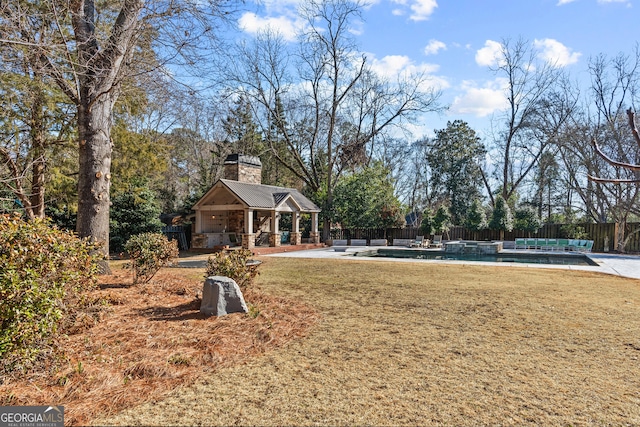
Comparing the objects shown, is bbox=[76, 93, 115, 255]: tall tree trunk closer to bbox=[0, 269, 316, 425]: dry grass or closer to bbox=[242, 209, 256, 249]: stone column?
bbox=[0, 269, 316, 425]: dry grass

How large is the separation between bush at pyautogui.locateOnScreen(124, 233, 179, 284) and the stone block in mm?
2077

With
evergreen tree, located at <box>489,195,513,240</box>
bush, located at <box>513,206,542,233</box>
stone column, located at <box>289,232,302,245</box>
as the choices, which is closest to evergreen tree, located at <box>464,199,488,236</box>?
evergreen tree, located at <box>489,195,513,240</box>

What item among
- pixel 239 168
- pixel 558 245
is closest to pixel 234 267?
pixel 239 168

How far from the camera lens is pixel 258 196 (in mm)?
19719

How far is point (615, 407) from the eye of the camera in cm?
304

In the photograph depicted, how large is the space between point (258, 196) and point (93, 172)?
1183cm

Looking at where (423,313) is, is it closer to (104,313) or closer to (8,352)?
(104,313)

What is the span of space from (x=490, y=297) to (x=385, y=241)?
676 inches

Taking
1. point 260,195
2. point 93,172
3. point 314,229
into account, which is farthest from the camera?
point 314,229

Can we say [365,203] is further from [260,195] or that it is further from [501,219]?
[501,219]

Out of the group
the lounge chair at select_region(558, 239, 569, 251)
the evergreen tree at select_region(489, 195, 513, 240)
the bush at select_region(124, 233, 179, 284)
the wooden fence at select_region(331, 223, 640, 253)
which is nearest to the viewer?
the bush at select_region(124, 233, 179, 284)

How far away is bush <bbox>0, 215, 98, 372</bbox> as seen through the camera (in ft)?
10.1

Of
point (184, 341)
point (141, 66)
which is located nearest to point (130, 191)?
point (141, 66)

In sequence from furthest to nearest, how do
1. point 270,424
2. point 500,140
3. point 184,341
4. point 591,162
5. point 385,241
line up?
1. point 500,140
2. point 385,241
3. point 591,162
4. point 184,341
5. point 270,424
